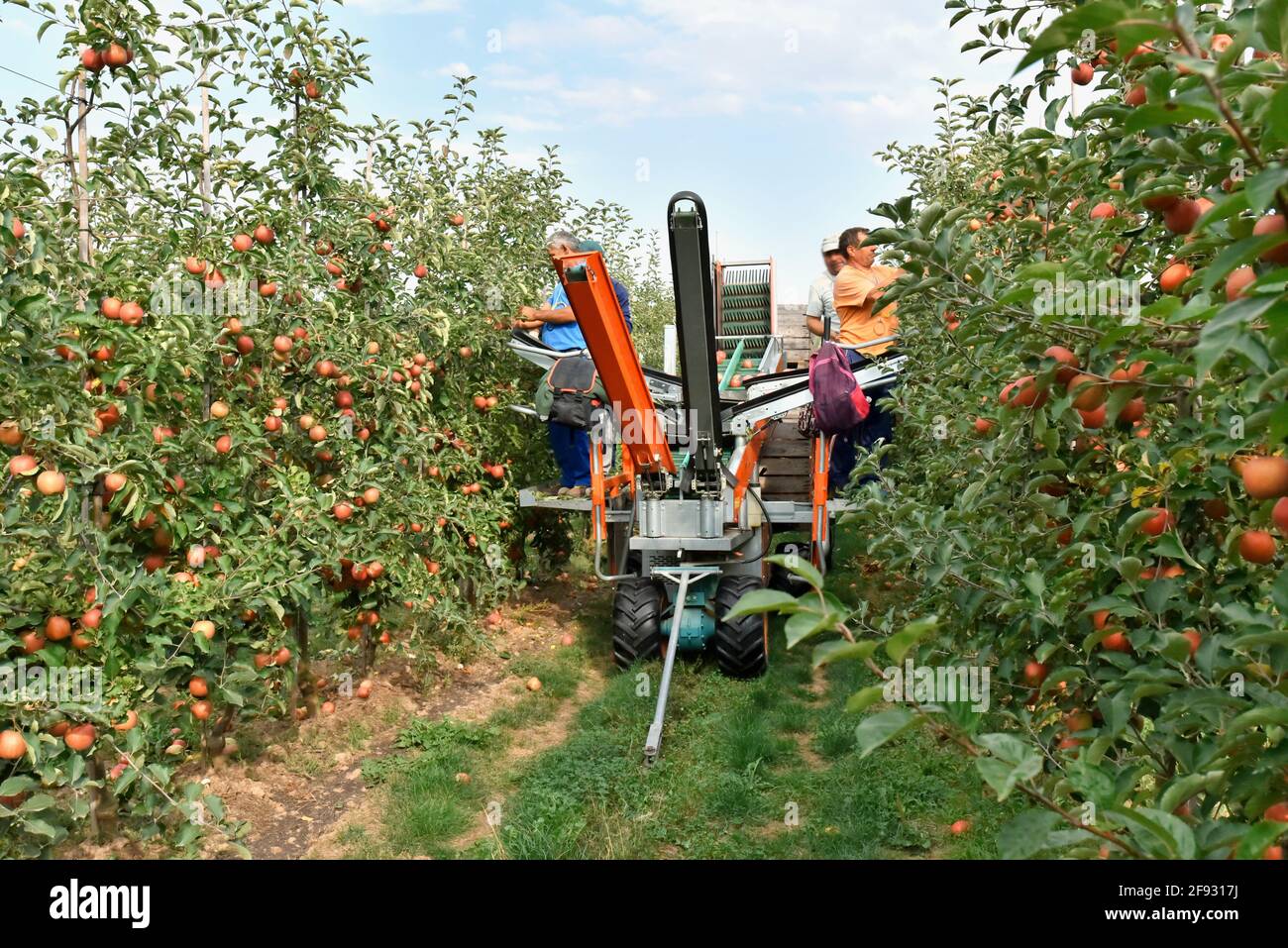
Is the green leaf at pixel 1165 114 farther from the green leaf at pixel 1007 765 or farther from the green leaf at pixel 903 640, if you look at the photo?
the green leaf at pixel 1007 765

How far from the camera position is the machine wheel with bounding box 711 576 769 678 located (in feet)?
19.1

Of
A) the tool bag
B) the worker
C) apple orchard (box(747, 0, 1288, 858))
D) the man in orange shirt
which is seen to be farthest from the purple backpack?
apple orchard (box(747, 0, 1288, 858))

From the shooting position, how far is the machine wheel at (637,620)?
19.8 feet

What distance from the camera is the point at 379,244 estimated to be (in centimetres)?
526

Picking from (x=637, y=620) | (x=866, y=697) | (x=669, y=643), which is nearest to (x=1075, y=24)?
(x=866, y=697)

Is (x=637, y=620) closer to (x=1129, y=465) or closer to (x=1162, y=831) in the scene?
(x=1129, y=465)

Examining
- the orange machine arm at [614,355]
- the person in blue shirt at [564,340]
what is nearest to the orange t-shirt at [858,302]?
the person in blue shirt at [564,340]

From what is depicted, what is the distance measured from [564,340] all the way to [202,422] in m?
3.38

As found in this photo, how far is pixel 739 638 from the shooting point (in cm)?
580

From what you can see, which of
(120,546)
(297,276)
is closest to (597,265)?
(297,276)

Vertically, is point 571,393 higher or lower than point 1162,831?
higher
